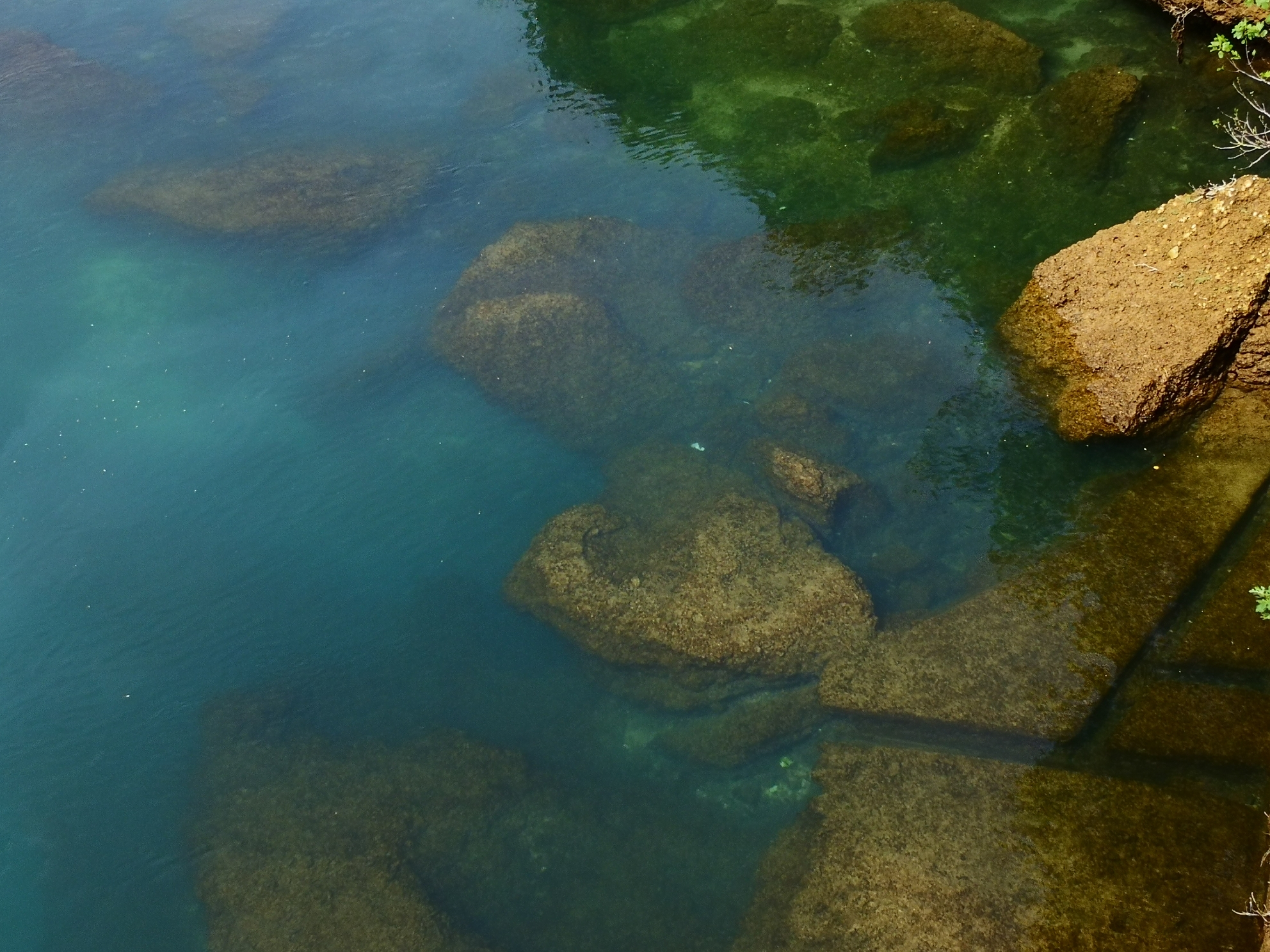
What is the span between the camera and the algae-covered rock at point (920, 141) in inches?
427

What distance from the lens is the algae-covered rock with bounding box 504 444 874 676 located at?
292 inches

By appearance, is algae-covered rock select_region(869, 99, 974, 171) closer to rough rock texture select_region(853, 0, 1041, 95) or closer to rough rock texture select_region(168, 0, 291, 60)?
rough rock texture select_region(853, 0, 1041, 95)

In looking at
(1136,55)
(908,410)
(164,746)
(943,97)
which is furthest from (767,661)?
(1136,55)

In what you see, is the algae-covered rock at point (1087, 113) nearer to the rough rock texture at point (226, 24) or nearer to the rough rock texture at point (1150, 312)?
the rough rock texture at point (1150, 312)

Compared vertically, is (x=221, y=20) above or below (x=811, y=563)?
above

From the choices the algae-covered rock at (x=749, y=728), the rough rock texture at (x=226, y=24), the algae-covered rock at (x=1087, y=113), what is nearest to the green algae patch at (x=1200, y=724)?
the algae-covered rock at (x=749, y=728)

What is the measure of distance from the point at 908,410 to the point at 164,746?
6.58 metres

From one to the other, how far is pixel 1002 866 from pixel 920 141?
7.74 metres

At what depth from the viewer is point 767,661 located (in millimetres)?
7355

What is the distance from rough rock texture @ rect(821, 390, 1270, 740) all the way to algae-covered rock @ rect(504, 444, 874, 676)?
452 millimetres

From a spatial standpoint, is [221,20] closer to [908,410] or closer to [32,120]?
[32,120]

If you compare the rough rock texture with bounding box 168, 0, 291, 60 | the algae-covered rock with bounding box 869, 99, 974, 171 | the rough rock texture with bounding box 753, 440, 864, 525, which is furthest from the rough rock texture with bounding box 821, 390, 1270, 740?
the rough rock texture with bounding box 168, 0, 291, 60

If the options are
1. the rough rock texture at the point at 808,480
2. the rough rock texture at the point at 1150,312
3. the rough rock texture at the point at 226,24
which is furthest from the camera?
the rough rock texture at the point at 226,24

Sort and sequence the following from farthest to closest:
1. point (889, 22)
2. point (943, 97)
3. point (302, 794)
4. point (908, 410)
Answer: point (889, 22) < point (943, 97) < point (908, 410) < point (302, 794)
